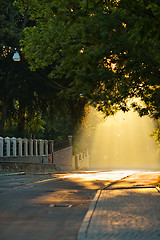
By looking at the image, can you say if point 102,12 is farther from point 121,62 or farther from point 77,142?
point 77,142

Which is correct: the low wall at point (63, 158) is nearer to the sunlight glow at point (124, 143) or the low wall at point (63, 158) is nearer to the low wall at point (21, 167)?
the low wall at point (21, 167)

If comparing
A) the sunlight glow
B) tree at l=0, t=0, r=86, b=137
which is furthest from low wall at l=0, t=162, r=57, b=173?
the sunlight glow

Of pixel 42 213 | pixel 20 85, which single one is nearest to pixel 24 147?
pixel 20 85

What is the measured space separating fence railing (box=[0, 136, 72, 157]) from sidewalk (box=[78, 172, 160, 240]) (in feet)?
83.1

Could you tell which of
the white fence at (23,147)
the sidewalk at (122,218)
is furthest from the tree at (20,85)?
the sidewalk at (122,218)

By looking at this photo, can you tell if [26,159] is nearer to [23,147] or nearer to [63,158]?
[23,147]

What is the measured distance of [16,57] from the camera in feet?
106

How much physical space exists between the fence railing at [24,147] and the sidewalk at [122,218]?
25.3 metres

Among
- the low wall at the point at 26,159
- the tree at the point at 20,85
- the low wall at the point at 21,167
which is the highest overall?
the tree at the point at 20,85

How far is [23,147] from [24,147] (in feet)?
1.10

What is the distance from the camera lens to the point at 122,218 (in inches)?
437

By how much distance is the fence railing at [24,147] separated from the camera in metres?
40.8

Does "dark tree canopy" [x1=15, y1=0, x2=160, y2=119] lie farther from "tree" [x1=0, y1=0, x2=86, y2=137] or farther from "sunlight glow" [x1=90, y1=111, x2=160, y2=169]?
"sunlight glow" [x1=90, y1=111, x2=160, y2=169]

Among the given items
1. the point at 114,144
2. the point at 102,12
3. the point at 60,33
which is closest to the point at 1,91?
the point at 60,33
